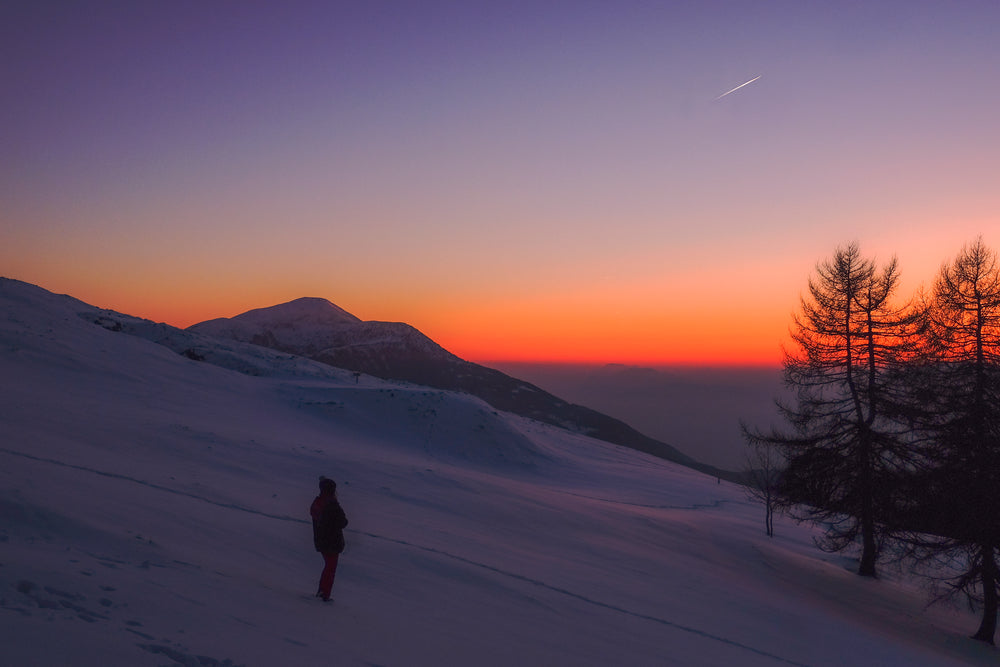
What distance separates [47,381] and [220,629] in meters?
18.5

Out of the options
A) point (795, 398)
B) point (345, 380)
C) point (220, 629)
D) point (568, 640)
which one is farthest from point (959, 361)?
point (345, 380)

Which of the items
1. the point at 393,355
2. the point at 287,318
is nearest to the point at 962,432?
the point at 393,355

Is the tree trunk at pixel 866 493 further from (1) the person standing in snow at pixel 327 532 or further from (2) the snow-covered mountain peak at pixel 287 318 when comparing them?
(2) the snow-covered mountain peak at pixel 287 318

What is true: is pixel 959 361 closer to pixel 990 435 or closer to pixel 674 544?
pixel 990 435

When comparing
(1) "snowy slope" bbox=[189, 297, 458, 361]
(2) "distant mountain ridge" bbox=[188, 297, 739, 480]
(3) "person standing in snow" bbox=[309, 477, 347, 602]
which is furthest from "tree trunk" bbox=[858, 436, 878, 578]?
(1) "snowy slope" bbox=[189, 297, 458, 361]

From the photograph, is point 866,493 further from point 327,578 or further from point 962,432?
point 327,578

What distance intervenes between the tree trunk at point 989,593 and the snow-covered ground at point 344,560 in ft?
1.73

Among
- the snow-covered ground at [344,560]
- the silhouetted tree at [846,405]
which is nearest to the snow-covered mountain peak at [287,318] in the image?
the snow-covered ground at [344,560]

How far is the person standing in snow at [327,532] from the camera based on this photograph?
25.0 ft

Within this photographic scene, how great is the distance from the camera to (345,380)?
1651 inches

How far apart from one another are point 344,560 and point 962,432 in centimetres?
1623

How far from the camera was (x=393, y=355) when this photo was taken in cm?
17325

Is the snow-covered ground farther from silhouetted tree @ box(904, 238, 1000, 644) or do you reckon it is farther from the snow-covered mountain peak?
the snow-covered mountain peak

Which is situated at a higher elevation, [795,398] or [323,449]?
[795,398]
